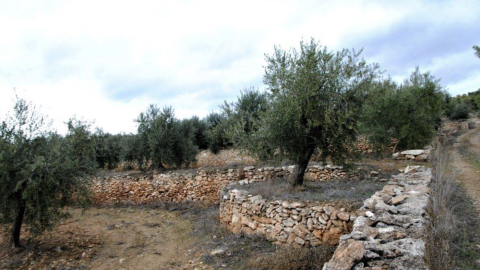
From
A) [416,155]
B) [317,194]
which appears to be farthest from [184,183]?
[416,155]

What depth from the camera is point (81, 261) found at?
22.8 ft

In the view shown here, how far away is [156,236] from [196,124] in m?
17.5

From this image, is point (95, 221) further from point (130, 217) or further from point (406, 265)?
point (406, 265)

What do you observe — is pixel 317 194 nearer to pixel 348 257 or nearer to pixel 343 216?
pixel 343 216

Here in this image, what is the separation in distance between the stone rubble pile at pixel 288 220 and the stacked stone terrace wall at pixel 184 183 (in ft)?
10.9

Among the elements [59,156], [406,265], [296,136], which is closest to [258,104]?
[296,136]

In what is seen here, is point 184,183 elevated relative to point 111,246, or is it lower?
elevated

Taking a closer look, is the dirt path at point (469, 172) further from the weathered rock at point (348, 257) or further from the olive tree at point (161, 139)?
the olive tree at point (161, 139)

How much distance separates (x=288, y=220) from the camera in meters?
6.38

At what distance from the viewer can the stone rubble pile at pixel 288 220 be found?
551cm

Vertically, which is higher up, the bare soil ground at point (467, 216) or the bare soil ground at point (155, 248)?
the bare soil ground at point (467, 216)

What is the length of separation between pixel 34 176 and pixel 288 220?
6613 mm

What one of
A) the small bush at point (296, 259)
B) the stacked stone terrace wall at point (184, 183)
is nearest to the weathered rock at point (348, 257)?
the small bush at point (296, 259)

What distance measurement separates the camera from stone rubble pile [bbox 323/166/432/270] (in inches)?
109
